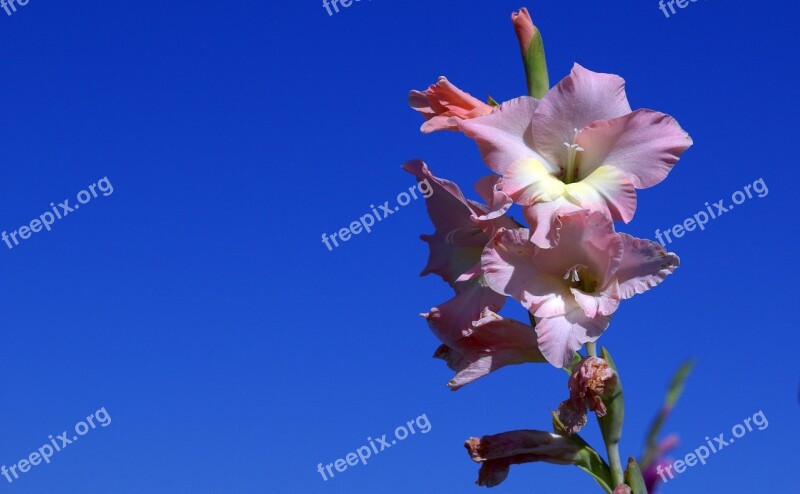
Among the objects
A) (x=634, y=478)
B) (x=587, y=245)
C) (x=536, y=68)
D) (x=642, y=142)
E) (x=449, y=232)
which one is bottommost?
(x=634, y=478)

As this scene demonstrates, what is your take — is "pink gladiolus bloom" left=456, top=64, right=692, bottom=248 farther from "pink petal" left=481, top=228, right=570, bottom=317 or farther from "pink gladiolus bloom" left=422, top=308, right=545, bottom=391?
"pink gladiolus bloom" left=422, top=308, right=545, bottom=391

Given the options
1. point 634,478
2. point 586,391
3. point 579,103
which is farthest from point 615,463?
point 579,103

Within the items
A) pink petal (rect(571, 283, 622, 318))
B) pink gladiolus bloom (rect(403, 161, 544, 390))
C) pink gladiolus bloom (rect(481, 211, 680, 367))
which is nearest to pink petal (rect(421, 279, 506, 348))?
pink gladiolus bloom (rect(403, 161, 544, 390))

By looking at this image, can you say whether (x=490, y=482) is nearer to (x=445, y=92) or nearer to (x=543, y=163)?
(x=543, y=163)

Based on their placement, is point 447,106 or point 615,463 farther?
point 447,106

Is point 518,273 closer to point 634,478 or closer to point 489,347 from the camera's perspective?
point 489,347

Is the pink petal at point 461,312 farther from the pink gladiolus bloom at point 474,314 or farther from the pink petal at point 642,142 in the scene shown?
the pink petal at point 642,142

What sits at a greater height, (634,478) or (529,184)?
(529,184)
